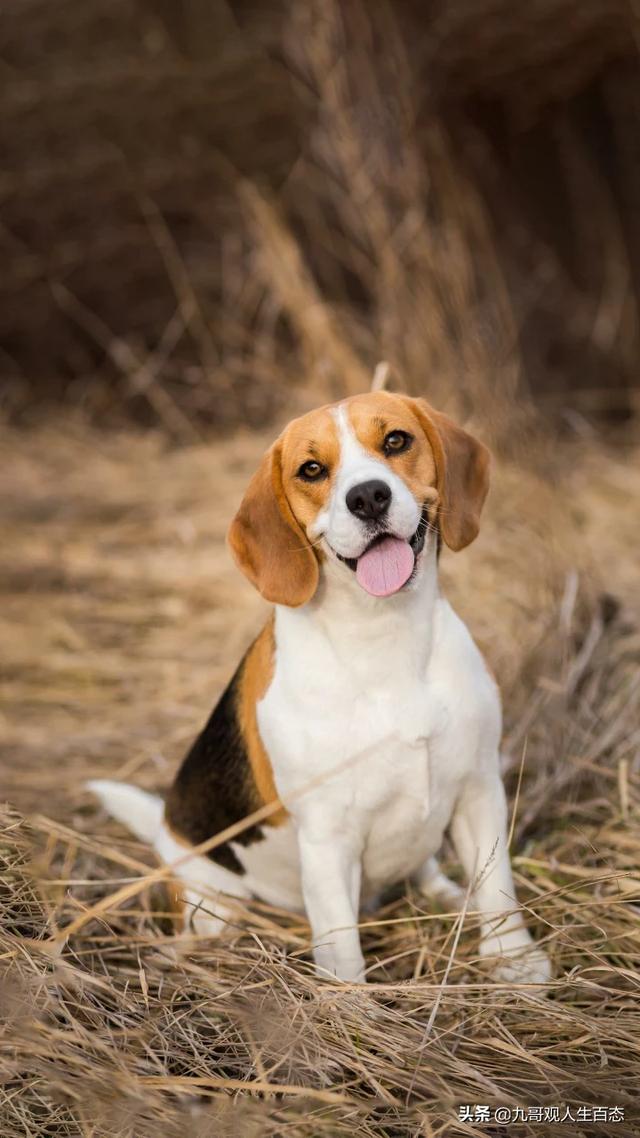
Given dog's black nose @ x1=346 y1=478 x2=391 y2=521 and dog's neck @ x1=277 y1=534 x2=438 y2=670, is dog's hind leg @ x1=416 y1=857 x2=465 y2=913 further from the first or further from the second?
dog's black nose @ x1=346 y1=478 x2=391 y2=521

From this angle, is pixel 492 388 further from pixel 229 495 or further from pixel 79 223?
pixel 79 223

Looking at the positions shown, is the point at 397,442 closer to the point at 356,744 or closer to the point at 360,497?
the point at 360,497

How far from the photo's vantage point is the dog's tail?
160 inches

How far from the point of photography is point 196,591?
21.0ft

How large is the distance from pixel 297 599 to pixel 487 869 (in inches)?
36.1

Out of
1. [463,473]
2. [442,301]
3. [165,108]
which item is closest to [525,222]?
[165,108]

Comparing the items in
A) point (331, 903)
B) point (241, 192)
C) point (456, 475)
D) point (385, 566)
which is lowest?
point (331, 903)

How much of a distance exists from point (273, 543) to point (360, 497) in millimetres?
375

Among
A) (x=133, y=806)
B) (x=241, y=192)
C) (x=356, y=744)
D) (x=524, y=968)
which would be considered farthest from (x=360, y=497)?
(x=241, y=192)

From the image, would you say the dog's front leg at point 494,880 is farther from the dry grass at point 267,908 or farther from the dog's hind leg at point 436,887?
the dog's hind leg at point 436,887

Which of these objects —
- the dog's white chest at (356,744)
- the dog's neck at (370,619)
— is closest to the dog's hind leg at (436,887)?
the dog's white chest at (356,744)

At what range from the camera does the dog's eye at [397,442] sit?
3096 mm

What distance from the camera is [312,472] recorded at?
3.12 meters

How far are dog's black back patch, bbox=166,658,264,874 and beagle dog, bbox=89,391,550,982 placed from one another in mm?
108
